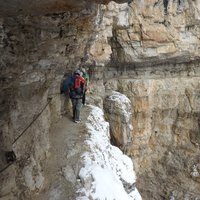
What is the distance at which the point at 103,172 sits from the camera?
302 inches

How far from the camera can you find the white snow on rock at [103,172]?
7199 millimetres

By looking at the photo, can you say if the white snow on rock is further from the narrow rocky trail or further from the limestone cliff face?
the limestone cliff face

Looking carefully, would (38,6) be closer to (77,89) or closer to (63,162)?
(63,162)

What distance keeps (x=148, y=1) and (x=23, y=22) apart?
14245mm

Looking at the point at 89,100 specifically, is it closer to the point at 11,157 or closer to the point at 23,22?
the point at 11,157

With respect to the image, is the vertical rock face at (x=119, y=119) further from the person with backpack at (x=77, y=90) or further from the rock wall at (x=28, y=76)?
the rock wall at (x=28, y=76)

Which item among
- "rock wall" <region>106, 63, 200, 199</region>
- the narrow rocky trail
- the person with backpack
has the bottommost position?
"rock wall" <region>106, 63, 200, 199</region>

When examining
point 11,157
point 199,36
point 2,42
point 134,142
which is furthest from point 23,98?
point 199,36

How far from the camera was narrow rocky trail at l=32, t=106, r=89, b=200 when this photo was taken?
7156 mm

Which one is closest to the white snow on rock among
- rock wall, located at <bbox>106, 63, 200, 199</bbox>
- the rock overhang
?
the rock overhang

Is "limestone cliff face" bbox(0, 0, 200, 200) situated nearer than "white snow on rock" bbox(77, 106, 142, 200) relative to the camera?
No

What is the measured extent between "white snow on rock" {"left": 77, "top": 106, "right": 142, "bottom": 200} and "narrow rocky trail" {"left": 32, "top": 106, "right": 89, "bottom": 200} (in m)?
0.21

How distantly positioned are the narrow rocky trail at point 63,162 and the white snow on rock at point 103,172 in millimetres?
209

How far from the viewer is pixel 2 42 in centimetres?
454
